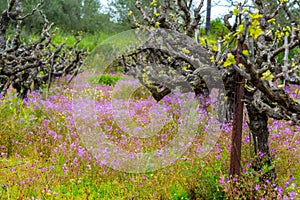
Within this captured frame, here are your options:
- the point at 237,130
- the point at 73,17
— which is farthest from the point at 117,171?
the point at 73,17

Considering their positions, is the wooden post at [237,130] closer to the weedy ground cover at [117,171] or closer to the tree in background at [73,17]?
the weedy ground cover at [117,171]

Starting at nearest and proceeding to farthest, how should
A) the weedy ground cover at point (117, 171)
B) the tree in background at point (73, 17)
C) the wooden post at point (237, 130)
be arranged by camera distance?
the wooden post at point (237, 130) → the weedy ground cover at point (117, 171) → the tree in background at point (73, 17)

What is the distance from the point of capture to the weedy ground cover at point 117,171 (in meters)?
4.25

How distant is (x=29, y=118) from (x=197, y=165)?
3.47 metres

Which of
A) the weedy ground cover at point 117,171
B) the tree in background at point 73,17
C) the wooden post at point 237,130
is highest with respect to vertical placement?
the tree in background at point 73,17

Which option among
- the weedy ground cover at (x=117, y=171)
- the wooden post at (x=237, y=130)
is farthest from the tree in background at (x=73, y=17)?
the wooden post at (x=237, y=130)

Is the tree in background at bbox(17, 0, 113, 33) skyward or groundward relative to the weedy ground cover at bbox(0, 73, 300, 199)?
skyward

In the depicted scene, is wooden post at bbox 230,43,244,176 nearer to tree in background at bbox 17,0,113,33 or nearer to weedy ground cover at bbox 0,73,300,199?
weedy ground cover at bbox 0,73,300,199

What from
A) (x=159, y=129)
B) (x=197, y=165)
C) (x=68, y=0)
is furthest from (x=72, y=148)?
(x=68, y=0)

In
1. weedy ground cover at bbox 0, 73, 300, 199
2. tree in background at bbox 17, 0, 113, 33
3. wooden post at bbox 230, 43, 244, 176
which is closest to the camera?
wooden post at bbox 230, 43, 244, 176

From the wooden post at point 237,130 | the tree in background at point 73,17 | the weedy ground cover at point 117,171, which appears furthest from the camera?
the tree in background at point 73,17

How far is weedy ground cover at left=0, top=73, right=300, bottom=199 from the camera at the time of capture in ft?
13.9

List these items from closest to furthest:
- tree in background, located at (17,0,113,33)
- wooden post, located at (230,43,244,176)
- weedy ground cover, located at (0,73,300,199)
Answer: wooden post, located at (230,43,244,176) < weedy ground cover, located at (0,73,300,199) < tree in background, located at (17,0,113,33)

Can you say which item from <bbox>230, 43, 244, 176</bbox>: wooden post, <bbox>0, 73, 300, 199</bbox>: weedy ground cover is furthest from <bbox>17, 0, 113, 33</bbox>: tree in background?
<bbox>230, 43, 244, 176</bbox>: wooden post
